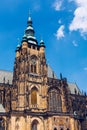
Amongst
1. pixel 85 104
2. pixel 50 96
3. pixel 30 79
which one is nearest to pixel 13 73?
pixel 30 79

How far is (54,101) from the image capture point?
77.6 meters

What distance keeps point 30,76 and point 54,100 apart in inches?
375

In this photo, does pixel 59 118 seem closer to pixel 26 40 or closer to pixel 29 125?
pixel 29 125

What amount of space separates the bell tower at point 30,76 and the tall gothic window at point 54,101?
8.16 ft

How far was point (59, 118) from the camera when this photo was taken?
73312 millimetres

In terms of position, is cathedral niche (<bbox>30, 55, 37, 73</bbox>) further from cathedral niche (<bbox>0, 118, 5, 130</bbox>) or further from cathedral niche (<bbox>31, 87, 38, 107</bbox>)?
cathedral niche (<bbox>0, 118, 5, 130</bbox>)

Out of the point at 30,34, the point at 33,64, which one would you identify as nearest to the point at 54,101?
the point at 33,64

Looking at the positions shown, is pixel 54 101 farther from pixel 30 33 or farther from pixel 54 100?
pixel 30 33

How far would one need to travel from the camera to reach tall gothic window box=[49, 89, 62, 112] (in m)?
76.8

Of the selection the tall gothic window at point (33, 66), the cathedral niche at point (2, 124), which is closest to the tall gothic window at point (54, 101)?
the tall gothic window at point (33, 66)

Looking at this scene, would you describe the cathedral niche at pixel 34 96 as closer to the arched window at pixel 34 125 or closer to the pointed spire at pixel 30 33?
the arched window at pixel 34 125

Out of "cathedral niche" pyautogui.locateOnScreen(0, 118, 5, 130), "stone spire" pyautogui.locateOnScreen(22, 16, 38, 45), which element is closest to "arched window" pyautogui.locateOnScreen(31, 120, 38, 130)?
"cathedral niche" pyautogui.locateOnScreen(0, 118, 5, 130)

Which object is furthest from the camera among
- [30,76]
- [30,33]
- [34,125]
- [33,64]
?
[30,33]

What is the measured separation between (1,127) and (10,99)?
30.6ft
